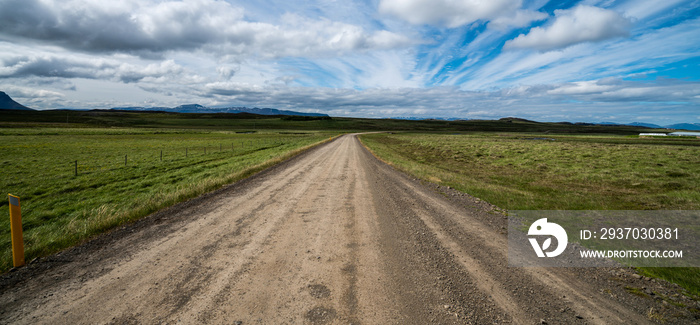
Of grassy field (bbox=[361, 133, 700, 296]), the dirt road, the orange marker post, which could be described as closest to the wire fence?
the orange marker post

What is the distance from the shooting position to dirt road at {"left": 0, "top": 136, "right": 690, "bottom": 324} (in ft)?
12.4

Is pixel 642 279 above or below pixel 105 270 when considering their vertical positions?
above

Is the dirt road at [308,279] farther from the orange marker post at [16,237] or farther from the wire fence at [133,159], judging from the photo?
the wire fence at [133,159]

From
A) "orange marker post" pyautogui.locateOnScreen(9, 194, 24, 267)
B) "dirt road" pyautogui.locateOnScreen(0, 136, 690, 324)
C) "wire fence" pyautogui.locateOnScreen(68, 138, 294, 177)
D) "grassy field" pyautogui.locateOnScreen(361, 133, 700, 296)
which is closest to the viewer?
"dirt road" pyautogui.locateOnScreen(0, 136, 690, 324)

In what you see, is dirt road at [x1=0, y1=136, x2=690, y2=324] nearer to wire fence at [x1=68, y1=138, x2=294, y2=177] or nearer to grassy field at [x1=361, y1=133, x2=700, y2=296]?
grassy field at [x1=361, y1=133, x2=700, y2=296]

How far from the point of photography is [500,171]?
68.5ft

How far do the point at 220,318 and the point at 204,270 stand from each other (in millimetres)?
1641

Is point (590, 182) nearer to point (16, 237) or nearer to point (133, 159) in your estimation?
point (16, 237)

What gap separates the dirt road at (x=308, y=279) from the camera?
3768 mm

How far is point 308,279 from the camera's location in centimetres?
471

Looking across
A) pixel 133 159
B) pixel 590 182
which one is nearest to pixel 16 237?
pixel 590 182

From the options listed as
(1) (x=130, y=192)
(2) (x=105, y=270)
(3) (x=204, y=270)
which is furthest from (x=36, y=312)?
(1) (x=130, y=192)

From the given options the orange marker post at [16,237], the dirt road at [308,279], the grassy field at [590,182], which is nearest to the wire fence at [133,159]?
the orange marker post at [16,237]

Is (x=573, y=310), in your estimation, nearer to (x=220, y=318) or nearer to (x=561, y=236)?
(x=561, y=236)
